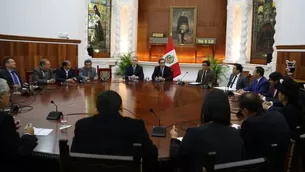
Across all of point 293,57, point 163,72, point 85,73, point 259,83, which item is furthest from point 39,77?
point 293,57

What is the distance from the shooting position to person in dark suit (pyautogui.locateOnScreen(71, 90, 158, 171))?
6.61ft

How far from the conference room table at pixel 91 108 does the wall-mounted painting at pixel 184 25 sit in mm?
4857

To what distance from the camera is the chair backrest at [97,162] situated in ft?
5.33

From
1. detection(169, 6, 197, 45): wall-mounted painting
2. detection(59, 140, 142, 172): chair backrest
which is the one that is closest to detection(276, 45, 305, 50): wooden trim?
detection(169, 6, 197, 45): wall-mounted painting

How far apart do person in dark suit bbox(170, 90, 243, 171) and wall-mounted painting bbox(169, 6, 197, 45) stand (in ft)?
28.2

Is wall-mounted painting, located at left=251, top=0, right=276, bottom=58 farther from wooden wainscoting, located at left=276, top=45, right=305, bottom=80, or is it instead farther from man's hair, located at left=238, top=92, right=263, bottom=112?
man's hair, located at left=238, top=92, right=263, bottom=112

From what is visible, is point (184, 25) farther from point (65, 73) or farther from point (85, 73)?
point (65, 73)

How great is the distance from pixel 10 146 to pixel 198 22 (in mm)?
9061

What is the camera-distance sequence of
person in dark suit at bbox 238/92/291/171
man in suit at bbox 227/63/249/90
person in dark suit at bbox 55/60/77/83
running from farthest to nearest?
person in dark suit at bbox 55/60/77/83 → man in suit at bbox 227/63/249/90 → person in dark suit at bbox 238/92/291/171

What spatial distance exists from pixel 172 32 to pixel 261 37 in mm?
2905

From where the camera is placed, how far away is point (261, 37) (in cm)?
913

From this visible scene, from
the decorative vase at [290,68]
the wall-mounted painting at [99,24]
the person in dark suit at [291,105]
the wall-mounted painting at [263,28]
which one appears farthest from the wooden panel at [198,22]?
the person in dark suit at [291,105]

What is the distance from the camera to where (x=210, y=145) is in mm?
1899

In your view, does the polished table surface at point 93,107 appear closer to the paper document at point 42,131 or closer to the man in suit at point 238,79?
the paper document at point 42,131
